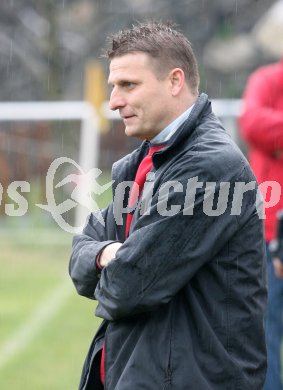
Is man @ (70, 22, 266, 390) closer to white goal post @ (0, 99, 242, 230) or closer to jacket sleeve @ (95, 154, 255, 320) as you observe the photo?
jacket sleeve @ (95, 154, 255, 320)

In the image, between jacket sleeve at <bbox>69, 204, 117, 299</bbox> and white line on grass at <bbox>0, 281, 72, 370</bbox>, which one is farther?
white line on grass at <bbox>0, 281, 72, 370</bbox>

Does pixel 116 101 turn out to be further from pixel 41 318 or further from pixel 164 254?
pixel 41 318

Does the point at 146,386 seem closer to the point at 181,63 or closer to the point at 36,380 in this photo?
the point at 181,63

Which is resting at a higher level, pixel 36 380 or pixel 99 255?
pixel 99 255

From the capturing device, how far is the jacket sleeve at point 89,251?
3844 millimetres

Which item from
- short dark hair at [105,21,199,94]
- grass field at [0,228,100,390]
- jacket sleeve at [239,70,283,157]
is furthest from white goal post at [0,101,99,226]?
short dark hair at [105,21,199,94]

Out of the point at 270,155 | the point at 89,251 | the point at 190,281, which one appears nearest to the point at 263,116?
the point at 270,155

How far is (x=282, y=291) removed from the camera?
5.79 metres

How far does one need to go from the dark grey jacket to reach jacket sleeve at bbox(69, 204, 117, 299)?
0.36 feet

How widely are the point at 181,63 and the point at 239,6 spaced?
21278 mm

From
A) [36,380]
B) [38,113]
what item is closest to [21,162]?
[38,113]

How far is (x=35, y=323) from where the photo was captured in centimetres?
895

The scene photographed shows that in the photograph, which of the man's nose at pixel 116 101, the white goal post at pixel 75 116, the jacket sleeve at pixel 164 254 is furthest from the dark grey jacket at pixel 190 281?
the white goal post at pixel 75 116

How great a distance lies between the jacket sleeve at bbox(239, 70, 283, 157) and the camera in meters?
5.82
